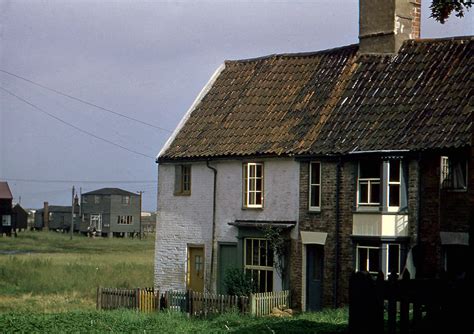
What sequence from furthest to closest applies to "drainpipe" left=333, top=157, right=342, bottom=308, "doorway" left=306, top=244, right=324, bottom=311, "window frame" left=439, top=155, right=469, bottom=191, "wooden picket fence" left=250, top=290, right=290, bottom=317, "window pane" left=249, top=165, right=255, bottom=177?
1. "window pane" left=249, top=165, right=255, bottom=177
2. "doorway" left=306, top=244, right=324, bottom=311
3. "drainpipe" left=333, top=157, right=342, bottom=308
4. "wooden picket fence" left=250, top=290, right=290, bottom=317
5. "window frame" left=439, top=155, right=469, bottom=191

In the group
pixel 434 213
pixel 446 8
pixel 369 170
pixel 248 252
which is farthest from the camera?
pixel 248 252

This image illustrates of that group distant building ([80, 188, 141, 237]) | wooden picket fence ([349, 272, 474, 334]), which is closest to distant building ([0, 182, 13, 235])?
distant building ([80, 188, 141, 237])

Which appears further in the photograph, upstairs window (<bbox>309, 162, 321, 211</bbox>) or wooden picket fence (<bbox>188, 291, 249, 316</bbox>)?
upstairs window (<bbox>309, 162, 321, 211</bbox>)

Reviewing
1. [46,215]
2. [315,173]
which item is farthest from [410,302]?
[46,215]

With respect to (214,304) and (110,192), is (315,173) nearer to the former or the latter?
(214,304)

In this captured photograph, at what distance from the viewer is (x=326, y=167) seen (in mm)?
31531

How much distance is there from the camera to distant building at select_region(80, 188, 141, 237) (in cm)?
11488

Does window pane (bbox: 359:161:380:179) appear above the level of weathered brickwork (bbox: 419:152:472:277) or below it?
above

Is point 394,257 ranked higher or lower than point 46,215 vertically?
lower

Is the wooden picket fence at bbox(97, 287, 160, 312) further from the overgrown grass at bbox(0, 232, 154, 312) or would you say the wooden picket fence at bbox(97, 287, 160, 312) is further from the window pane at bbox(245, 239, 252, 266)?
the window pane at bbox(245, 239, 252, 266)

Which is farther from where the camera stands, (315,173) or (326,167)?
(315,173)

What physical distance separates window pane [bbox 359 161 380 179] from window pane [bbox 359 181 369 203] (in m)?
0.25

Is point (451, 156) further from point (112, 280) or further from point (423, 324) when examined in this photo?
point (112, 280)

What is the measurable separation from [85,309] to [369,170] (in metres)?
11.8
